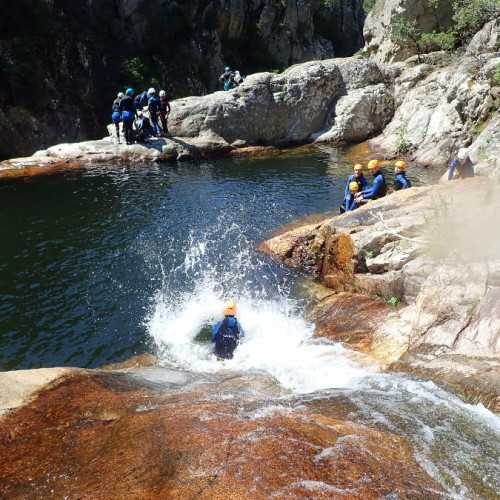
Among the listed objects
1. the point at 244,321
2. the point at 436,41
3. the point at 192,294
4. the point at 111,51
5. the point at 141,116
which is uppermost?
the point at 111,51

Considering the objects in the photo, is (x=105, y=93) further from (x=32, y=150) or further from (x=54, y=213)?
(x=54, y=213)

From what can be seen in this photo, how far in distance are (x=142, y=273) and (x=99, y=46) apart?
103ft

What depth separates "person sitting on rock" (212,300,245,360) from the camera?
8711 mm

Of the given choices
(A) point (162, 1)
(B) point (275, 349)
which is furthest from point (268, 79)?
(B) point (275, 349)

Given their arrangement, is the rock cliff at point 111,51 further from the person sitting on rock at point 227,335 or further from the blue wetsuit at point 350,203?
the person sitting on rock at point 227,335

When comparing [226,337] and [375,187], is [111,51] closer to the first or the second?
[375,187]

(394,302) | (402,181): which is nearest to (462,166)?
(402,181)

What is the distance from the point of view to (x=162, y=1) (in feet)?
130

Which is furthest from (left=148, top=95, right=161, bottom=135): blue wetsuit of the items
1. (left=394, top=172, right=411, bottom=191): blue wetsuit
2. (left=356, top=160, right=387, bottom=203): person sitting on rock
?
(left=394, top=172, right=411, bottom=191): blue wetsuit

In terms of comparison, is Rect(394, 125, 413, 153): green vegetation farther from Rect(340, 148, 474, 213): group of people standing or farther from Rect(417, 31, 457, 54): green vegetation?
Rect(340, 148, 474, 213): group of people standing

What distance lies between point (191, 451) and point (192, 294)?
24.0 feet

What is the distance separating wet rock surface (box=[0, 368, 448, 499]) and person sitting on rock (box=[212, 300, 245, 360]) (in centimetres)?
314

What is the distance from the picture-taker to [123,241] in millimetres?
14398

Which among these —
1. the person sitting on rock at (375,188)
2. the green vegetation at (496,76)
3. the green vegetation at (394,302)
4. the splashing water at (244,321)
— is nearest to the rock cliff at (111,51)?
the splashing water at (244,321)
